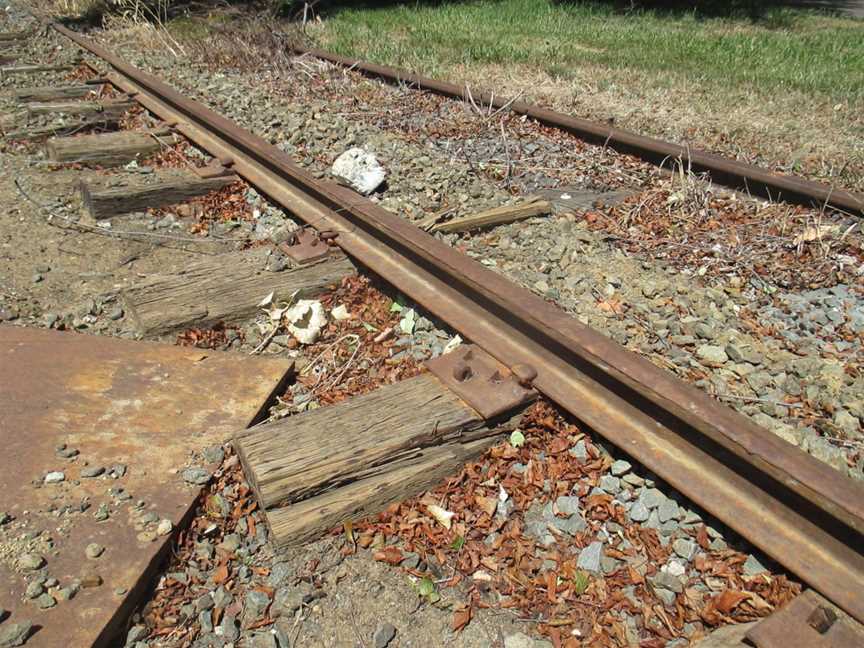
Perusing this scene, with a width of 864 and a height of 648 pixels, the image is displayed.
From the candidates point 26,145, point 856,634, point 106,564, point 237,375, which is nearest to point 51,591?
point 106,564

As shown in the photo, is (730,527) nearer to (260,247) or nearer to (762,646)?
(762,646)

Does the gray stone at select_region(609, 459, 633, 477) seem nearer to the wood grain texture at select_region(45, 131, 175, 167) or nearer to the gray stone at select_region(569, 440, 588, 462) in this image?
the gray stone at select_region(569, 440, 588, 462)

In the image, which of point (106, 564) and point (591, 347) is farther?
point (591, 347)

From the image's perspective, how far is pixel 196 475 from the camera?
2078 mm

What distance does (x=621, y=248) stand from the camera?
3.44 meters

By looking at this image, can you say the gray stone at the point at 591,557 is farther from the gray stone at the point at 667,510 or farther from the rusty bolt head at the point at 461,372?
the rusty bolt head at the point at 461,372

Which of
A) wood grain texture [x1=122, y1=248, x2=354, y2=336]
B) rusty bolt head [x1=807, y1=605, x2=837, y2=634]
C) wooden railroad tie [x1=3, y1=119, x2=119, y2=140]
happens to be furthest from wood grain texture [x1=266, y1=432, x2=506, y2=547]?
wooden railroad tie [x1=3, y1=119, x2=119, y2=140]

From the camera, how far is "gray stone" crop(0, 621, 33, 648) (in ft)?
5.18

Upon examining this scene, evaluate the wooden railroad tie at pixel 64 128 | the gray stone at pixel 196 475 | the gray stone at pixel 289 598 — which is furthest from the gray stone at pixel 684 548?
the wooden railroad tie at pixel 64 128

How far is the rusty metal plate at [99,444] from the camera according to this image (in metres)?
1.73

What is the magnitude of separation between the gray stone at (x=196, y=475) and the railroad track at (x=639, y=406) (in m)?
0.77

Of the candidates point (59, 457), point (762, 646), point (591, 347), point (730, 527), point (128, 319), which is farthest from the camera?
→ point (128, 319)

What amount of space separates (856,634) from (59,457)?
1981mm

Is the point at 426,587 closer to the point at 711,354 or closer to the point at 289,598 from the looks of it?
the point at 289,598
